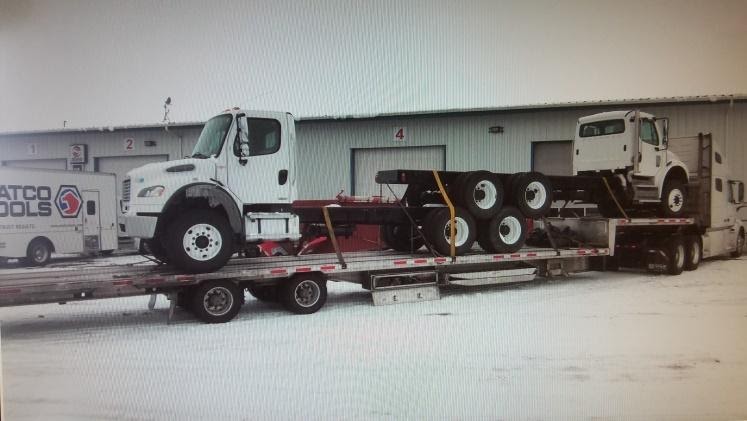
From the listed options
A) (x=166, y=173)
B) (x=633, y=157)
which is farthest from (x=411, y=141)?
(x=633, y=157)

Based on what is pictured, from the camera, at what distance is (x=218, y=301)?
19.3 feet

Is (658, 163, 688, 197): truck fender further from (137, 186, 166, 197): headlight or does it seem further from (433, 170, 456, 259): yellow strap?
(137, 186, 166, 197): headlight

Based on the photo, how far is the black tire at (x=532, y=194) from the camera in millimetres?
7805

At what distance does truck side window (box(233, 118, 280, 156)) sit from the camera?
607 centimetres

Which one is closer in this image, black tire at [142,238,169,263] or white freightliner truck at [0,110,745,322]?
white freightliner truck at [0,110,745,322]

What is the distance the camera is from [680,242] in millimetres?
9406

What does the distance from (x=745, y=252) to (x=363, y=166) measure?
8.45m

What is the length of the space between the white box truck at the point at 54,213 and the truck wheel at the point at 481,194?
445cm

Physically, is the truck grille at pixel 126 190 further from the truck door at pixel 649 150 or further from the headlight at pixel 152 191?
the truck door at pixel 649 150

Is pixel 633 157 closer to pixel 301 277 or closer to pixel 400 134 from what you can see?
pixel 400 134

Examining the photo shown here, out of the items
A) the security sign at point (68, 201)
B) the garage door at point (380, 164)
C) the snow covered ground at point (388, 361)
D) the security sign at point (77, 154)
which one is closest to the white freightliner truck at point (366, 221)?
the garage door at point (380, 164)

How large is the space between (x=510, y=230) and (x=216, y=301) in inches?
170

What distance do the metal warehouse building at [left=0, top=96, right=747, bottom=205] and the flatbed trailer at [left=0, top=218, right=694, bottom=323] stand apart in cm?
103

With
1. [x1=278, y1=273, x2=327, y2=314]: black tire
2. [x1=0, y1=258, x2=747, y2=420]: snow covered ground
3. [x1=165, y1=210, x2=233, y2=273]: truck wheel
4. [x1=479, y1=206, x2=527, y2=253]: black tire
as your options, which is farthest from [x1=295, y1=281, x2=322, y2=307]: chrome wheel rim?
[x1=479, y1=206, x2=527, y2=253]: black tire
